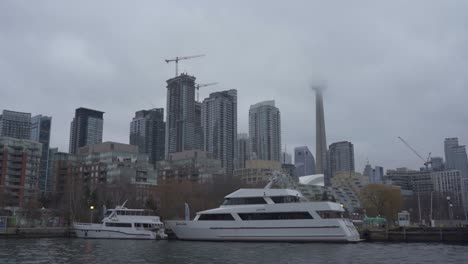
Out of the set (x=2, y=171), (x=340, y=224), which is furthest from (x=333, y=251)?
(x=2, y=171)

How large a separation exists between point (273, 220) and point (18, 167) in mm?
86022

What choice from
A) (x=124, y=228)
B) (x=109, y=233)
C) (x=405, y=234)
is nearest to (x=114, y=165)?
(x=109, y=233)

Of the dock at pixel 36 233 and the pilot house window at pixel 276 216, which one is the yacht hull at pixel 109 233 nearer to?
the dock at pixel 36 233

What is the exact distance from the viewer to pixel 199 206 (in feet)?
281

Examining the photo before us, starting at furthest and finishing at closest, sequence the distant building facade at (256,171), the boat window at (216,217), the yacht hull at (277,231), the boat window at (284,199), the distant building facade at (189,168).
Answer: the distant building facade at (256,171), the distant building facade at (189,168), the boat window at (216,217), the boat window at (284,199), the yacht hull at (277,231)

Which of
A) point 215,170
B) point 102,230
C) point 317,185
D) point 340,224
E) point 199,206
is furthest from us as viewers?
point 317,185

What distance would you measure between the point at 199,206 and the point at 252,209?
123 ft

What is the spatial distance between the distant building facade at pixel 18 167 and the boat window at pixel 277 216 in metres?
74.3

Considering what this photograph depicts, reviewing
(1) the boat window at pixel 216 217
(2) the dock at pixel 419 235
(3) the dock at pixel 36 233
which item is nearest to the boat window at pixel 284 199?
(1) the boat window at pixel 216 217

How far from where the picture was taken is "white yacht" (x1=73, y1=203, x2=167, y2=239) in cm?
5725

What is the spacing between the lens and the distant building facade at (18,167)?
109m

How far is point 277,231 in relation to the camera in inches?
1905

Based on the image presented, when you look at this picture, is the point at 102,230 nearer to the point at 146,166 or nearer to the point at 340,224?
the point at 340,224

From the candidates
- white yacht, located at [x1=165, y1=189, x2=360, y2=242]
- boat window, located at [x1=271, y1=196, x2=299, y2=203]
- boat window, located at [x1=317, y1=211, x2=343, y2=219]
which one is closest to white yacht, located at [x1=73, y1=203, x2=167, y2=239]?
white yacht, located at [x1=165, y1=189, x2=360, y2=242]
